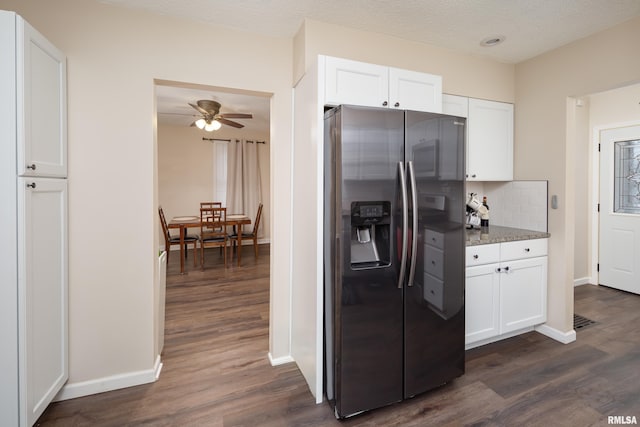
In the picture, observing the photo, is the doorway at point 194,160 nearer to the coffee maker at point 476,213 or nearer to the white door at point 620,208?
the coffee maker at point 476,213

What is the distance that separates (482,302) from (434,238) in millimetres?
Answer: 988

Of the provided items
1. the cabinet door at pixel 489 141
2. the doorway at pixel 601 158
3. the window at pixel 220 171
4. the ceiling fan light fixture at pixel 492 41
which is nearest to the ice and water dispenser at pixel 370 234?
the cabinet door at pixel 489 141

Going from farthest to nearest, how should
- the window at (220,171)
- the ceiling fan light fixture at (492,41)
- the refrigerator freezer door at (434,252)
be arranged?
the window at (220,171)
the ceiling fan light fixture at (492,41)
the refrigerator freezer door at (434,252)

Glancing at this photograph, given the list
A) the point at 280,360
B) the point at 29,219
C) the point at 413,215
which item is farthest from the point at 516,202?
the point at 29,219

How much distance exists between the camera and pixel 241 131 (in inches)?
268

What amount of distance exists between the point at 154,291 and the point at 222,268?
2.95 m

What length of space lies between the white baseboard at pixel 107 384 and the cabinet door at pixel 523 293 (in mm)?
2671

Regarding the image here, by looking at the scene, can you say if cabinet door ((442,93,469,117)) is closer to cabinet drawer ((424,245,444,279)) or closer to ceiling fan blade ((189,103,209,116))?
cabinet drawer ((424,245,444,279))

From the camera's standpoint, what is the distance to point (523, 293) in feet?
8.45

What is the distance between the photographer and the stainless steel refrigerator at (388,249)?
65.5 inches

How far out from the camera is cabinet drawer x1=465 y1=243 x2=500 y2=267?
2287 mm

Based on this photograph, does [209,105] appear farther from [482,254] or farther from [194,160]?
[482,254]

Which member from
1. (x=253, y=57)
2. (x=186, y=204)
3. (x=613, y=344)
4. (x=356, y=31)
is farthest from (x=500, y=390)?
(x=186, y=204)

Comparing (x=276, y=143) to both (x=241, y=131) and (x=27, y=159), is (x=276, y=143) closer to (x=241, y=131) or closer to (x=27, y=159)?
(x=27, y=159)
